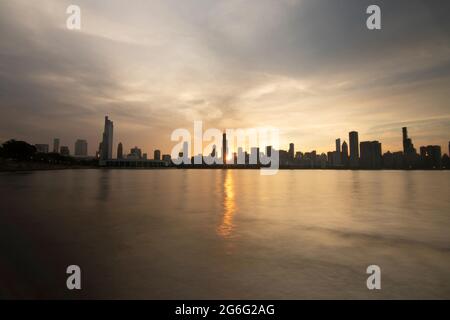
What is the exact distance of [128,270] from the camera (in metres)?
10.2

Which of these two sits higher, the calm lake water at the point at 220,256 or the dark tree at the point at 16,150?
the dark tree at the point at 16,150

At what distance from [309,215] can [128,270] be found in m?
18.2

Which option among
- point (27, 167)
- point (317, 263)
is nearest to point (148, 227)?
point (317, 263)

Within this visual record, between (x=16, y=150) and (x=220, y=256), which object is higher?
(x=16, y=150)

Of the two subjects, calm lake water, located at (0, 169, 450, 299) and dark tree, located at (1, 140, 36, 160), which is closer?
calm lake water, located at (0, 169, 450, 299)

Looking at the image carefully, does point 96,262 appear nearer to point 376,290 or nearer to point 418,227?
point 376,290

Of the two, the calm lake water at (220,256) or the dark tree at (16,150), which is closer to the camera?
the calm lake water at (220,256)

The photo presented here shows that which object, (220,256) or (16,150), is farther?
(16,150)

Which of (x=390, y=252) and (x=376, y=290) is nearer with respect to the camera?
(x=376, y=290)

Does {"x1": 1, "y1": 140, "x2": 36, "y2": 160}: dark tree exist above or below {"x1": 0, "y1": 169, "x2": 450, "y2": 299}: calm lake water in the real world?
above
